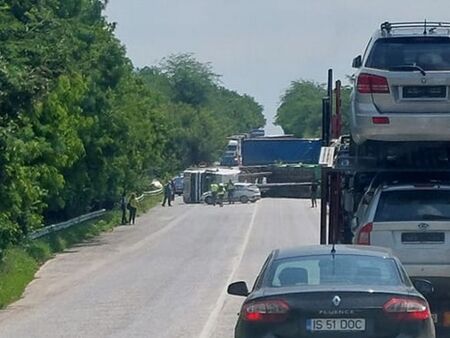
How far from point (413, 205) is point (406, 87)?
5.82ft

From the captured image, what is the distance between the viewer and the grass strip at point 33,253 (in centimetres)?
3130

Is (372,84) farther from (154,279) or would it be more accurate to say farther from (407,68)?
(154,279)

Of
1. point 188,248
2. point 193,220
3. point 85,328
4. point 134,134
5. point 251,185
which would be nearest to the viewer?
point 85,328

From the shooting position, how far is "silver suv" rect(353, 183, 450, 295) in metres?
15.7

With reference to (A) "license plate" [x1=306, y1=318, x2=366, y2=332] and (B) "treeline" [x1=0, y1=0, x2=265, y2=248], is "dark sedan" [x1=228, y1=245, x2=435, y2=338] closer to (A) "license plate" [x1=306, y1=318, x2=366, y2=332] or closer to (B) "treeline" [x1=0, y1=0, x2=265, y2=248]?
(A) "license plate" [x1=306, y1=318, x2=366, y2=332]

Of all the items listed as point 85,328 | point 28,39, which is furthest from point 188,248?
point 85,328

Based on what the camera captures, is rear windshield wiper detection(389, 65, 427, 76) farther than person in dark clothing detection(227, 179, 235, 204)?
No

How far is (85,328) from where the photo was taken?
2153 cm

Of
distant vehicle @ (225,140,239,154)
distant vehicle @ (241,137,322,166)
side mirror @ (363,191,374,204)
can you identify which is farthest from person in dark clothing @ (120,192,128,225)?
distant vehicle @ (225,140,239,154)

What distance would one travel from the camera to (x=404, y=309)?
1180 centimetres

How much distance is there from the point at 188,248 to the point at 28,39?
17.7 meters

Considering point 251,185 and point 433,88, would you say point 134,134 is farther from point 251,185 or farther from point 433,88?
point 433,88

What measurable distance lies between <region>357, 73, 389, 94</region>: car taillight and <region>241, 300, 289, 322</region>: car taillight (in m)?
5.79

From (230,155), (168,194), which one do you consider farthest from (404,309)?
(230,155)
